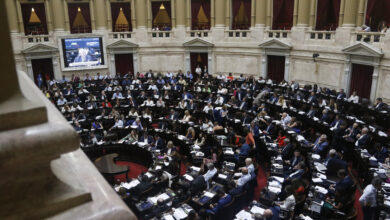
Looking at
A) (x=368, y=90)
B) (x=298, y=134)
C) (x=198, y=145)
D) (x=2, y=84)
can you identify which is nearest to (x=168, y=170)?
(x=198, y=145)

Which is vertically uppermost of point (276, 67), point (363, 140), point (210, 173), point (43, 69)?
point (276, 67)

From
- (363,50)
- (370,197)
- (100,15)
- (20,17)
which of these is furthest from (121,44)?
(370,197)

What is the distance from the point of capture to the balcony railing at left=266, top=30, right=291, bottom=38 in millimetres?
23031

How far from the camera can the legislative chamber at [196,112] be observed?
3.46ft

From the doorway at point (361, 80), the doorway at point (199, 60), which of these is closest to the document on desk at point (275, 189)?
the doorway at point (361, 80)

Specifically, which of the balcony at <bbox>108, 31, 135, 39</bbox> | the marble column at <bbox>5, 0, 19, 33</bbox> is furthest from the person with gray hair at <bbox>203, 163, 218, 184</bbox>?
the marble column at <bbox>5, 0, 19, 33</bbox>

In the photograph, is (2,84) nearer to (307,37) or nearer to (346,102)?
(346,102)

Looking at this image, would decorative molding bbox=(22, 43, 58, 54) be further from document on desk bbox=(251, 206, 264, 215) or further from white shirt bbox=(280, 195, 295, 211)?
white shirt bbox=(280, 195, 295, 211)

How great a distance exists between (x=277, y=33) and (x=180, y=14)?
8.64m

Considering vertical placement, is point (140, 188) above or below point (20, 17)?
below

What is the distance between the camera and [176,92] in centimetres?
2011

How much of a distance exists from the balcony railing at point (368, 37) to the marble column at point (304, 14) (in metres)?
4.04

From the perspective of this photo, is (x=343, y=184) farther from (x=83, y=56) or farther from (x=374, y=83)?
(x=83, y=56)

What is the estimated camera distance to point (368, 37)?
18062 mm
